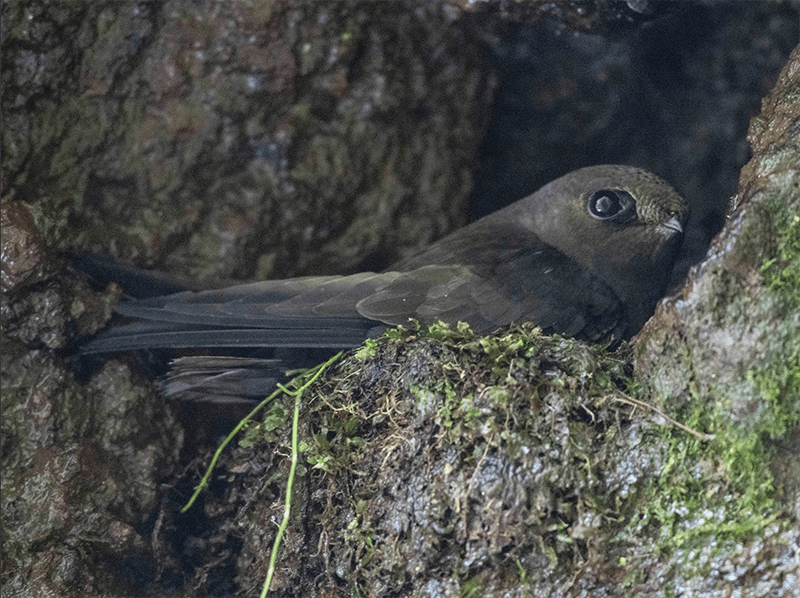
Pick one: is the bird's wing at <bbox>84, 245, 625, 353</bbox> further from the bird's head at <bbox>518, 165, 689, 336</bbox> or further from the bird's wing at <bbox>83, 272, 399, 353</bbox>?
the bird's head at <bbox>518, 165, 689, 336</bbox>

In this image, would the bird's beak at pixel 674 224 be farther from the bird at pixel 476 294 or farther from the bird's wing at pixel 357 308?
the bird's wing at pixel 357 308

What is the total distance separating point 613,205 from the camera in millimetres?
3252

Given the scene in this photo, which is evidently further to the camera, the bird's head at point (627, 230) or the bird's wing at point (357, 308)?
the bird's head at point (627, 230)

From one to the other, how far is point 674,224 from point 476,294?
1047 mm

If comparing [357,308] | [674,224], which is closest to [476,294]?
[357,308]

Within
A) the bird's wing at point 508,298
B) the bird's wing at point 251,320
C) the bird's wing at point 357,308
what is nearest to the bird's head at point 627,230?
the bird's wing at point 508,298

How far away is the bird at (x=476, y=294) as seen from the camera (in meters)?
2.65

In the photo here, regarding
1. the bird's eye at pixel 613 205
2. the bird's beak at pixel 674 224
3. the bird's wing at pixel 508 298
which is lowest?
the bird's wing at pixel 508 298

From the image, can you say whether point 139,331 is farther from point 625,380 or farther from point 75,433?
point 625,380

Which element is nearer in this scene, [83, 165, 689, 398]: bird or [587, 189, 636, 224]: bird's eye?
[83, 165, 689, 398]: bird

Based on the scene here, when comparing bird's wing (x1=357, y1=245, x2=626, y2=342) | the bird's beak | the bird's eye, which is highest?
the bird's eye

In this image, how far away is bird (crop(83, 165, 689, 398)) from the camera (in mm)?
2646

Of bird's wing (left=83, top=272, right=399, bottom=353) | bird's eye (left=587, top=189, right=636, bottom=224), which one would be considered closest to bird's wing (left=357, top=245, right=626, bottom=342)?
bird's wing (left=83, top=272, right=399, bottom=353)

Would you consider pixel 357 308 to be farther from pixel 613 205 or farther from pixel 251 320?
pixel 613 205
